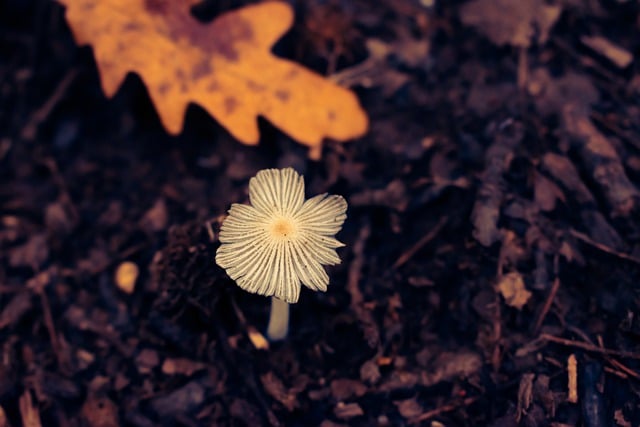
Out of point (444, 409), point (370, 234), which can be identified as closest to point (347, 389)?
point (444, 409)

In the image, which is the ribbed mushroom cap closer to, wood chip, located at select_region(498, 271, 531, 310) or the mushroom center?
the mushroom center

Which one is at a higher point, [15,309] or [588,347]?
[588,347]

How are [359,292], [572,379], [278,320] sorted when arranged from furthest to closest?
1. [359,292]
2. [278,320]
3. [572,379]

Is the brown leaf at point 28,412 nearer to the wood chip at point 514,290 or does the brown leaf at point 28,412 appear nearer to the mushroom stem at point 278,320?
the mushroom stem at point 278,320

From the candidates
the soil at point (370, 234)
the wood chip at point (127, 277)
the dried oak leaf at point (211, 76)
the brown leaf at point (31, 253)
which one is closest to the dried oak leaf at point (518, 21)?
the soil at point (370, 234)

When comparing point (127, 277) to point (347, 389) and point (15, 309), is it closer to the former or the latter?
point (15, 309)

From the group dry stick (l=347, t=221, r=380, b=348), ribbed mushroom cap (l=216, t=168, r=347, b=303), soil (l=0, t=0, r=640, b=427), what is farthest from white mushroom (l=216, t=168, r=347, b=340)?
dry stick (l=347, t=221, r=380, b=348)
